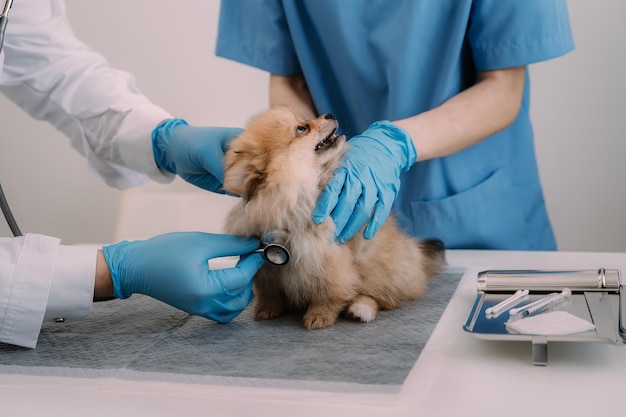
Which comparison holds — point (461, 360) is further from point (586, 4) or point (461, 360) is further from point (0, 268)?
point (586, 4)

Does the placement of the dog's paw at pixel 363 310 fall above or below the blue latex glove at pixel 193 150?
below

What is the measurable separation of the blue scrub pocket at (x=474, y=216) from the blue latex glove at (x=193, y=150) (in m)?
0.60

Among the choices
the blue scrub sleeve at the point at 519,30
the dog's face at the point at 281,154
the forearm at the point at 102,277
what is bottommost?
the forearm at the point at 102,277

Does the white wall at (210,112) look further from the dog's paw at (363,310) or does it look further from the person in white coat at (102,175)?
the dog's paw at (363,310)

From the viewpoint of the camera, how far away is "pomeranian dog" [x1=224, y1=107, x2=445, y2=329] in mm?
1350

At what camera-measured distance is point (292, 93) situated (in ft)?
7.08

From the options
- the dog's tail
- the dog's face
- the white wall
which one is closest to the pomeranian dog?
the dog's face

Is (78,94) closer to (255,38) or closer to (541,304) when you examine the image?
(255,38)

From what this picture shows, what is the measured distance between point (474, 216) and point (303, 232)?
0.81 meters

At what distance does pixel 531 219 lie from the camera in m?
2.15

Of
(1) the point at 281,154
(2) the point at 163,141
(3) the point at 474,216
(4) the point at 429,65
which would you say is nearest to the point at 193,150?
(2) the point at 163,141

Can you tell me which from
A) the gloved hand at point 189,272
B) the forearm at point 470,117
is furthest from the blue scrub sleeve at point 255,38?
the gloved hand at point 189,272

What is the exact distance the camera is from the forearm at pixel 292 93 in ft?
6.97

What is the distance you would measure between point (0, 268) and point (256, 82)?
199 centimetres
